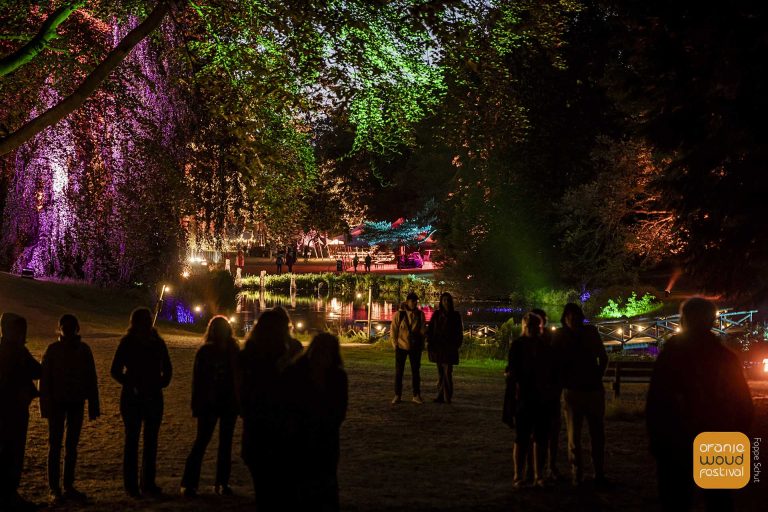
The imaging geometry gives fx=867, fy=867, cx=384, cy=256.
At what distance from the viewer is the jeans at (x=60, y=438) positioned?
8109 millimetres

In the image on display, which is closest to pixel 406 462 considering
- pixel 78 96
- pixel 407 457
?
pixel 407 457

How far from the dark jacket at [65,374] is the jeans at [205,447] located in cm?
117

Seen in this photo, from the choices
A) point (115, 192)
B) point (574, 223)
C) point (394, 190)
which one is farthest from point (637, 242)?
point (394, 190)

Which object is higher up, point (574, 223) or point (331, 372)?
point (574, 223)

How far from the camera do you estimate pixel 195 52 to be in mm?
16031

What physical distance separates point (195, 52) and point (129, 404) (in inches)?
377

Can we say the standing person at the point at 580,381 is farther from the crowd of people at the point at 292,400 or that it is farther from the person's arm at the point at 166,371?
the person's arm at the point at 166,371

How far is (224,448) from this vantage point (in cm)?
801

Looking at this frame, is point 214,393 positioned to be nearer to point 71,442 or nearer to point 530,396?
point 71,442

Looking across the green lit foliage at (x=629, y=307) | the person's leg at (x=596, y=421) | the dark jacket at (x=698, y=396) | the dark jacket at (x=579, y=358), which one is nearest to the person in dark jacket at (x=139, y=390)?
the dark jacket at (x=579, y=358)

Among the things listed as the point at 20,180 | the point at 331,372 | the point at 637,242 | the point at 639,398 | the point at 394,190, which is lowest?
the point at 639,398

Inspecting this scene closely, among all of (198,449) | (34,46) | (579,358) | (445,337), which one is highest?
(34,46)

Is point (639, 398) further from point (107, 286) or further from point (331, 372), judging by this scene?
point (107, 286)

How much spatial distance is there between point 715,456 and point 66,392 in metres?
5.64
